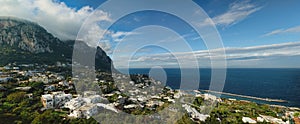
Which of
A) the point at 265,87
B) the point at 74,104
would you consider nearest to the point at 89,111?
the point at 74,104

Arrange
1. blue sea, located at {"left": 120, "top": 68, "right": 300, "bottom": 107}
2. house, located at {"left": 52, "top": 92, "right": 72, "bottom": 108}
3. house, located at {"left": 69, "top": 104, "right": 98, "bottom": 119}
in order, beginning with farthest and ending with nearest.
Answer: blue sea, located at {"left": 120, "top": 68, "right": 300, "bottom": 107}
house, located at {"left": 52, "top": 92, "right": 72, "bottom": 108}
house, located at {"left": 69, "top": 104, "right": 98, "bottom": 119}

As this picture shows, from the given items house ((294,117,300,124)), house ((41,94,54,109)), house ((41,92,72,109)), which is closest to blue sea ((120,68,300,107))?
house ((294,117,300,124))

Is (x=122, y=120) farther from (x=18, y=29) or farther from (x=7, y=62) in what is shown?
(x=18, y=29)

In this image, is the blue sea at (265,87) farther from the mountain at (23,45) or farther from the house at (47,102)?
the mountain at (23,45)

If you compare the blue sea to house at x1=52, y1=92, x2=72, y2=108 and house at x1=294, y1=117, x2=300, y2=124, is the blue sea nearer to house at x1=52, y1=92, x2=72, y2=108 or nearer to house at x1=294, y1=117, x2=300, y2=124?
house at x1=294, y1=117, x2=300, y2=124

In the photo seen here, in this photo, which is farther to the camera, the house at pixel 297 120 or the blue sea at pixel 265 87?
the blue sea at pixel 265 87

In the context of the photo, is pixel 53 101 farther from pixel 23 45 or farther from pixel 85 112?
pixel 23 45

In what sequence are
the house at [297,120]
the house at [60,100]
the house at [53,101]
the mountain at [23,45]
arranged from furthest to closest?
the mountain at [23,45] < the house at [297,120] < the house at [60,100] < the house at [53,101]

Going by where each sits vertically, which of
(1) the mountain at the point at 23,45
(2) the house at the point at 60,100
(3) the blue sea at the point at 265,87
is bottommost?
(3) the blue sea at the point at 265,87

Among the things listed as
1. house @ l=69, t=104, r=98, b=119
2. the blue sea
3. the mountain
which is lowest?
the blue sea

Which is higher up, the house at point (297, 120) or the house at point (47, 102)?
the house at point (47, 102)

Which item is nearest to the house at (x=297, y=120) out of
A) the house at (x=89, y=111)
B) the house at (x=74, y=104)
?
the house at (x=89, y=111)

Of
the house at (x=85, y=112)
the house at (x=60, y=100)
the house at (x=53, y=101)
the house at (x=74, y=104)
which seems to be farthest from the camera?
the house at (x=60, y=100)
